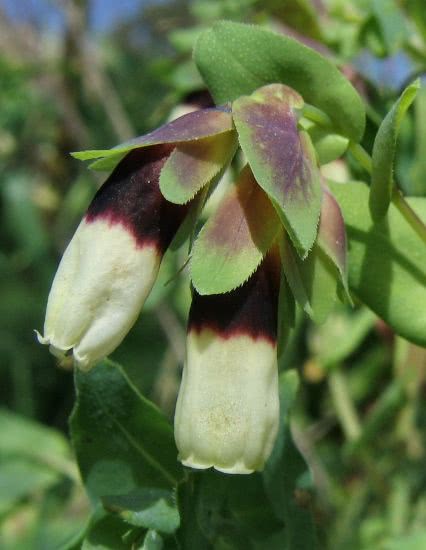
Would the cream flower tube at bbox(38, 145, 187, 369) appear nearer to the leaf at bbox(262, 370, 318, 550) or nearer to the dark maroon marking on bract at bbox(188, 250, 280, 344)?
the dark maroon marking on bract at bbox(188, 250, 280, 344)

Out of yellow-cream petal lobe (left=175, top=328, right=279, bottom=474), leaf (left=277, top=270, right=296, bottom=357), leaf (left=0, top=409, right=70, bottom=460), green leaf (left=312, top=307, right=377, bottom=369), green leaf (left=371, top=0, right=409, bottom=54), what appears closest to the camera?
yellow-cream petal lobe (left=175, top=328, right=279, bottom=474)

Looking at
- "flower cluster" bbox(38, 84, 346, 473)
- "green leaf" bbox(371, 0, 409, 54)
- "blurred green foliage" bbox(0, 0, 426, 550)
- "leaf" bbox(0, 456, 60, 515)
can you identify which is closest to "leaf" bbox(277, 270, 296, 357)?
"flower cluster" bbox(38, 84, 346, 473)

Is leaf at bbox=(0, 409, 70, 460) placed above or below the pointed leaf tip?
below

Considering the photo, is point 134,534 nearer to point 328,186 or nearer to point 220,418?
point 220,418

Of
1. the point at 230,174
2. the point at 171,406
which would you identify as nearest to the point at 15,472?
the point at 171,406

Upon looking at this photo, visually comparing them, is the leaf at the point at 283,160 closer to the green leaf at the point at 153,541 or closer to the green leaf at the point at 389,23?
the green leaf at the point at 153,541

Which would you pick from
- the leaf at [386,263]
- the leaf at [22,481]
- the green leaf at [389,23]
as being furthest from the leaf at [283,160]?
the leaf at [22,481]
